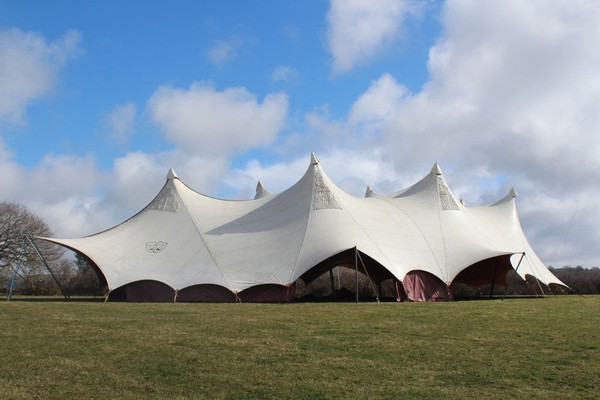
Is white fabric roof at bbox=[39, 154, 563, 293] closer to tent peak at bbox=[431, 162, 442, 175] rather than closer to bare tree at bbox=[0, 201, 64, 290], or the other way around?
tent peak at bbox=[431, 162, 442, 175]

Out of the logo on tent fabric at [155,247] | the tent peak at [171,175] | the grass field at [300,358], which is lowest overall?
the grass field at [300,358]

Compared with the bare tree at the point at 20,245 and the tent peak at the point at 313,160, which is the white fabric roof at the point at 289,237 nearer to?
the tent peak at the point at 313,160

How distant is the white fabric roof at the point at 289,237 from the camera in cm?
2203

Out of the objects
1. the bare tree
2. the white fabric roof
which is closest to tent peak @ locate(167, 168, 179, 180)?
the white fabric roof

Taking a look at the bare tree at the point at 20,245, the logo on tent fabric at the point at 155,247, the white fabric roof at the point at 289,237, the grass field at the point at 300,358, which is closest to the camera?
the grass field at the point at 300,358

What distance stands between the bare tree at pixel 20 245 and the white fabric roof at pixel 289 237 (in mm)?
13574

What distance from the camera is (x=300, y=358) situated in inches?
316

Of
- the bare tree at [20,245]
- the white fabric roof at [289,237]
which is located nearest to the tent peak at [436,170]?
the white fabric roof at [289,237]

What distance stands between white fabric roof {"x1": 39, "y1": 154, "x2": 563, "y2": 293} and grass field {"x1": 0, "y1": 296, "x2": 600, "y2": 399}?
8867 mm

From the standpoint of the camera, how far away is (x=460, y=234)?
82.2 feet

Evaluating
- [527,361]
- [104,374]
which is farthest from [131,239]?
[527,361]

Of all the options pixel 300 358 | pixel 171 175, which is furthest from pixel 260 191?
pixel 300 358

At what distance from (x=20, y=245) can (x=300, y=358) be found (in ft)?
110

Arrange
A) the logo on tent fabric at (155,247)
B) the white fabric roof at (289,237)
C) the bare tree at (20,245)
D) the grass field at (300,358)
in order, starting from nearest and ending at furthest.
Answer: the grass field at (300,358), the white fabric roof at (289,237), the logo on tent fabric at (155,247), the bare tree at (20,245)
